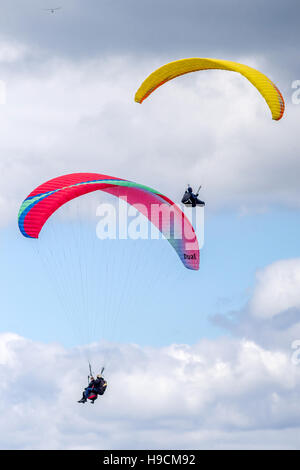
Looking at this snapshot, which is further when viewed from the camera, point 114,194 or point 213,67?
point 114,194

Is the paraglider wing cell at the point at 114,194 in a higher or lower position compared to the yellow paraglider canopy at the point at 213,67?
lower

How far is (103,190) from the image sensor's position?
181 ft

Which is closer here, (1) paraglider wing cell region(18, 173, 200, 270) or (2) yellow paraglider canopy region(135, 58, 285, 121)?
(2) yellow paraglider canopy region(135, 58, 285, 121)

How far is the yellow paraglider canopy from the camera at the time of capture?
1967 inches

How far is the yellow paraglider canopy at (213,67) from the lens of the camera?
49969mm

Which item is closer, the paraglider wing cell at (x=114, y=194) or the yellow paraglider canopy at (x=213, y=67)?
the yellow paraglider canopy at (x=213, y=67)

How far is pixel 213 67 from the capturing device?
52906mm

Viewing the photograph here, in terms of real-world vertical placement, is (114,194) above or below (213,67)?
below

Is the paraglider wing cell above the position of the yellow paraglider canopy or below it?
below
